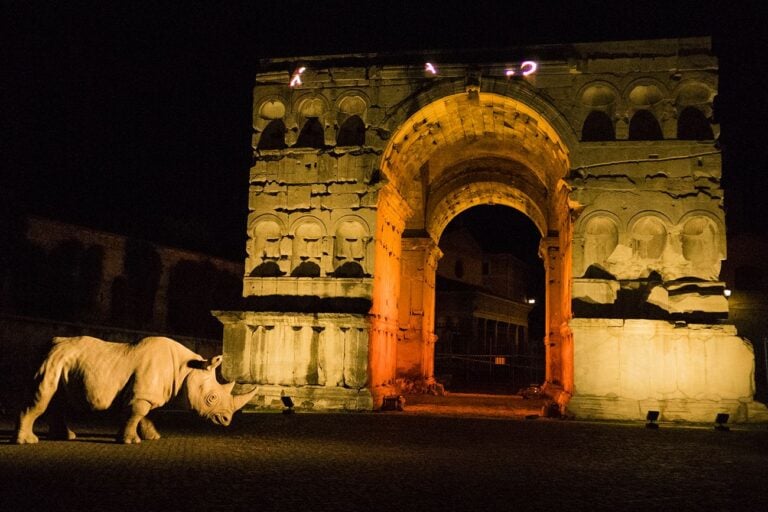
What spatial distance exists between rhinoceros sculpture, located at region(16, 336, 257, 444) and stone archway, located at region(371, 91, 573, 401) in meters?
6.55

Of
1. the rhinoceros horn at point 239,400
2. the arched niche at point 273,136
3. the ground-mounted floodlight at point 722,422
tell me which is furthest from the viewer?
the arched niche at point 273,136

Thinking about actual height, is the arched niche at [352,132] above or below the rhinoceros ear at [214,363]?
above

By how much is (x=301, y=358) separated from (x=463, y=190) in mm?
10474

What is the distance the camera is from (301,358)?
16.6 m

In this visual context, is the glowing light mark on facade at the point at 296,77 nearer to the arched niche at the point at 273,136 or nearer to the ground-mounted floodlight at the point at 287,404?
the arched niche at the point at 273,136

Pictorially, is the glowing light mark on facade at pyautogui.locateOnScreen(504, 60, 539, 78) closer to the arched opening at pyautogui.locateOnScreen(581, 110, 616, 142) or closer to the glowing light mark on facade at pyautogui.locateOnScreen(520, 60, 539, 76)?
the glowing light mark on facade at pyautogui.locateOnScreen(520, 60, 539, 76)

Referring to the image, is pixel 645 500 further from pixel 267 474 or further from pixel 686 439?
pixel 686 439

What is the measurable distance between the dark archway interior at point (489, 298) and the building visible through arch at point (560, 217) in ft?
46.0

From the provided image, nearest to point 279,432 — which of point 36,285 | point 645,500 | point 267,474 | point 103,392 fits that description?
point 103,392

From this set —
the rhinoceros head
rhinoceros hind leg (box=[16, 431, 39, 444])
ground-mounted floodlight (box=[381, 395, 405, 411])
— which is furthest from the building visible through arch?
rhinoceros hind leg (box=[16, 431, 39, 444])

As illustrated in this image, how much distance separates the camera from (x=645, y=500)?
700cm

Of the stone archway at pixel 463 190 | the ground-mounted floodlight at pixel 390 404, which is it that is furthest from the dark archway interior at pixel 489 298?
the ground-mounted floodlight at pixel 390 404

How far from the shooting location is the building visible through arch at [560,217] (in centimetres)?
1540

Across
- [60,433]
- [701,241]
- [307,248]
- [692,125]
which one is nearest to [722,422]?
[701,241]
